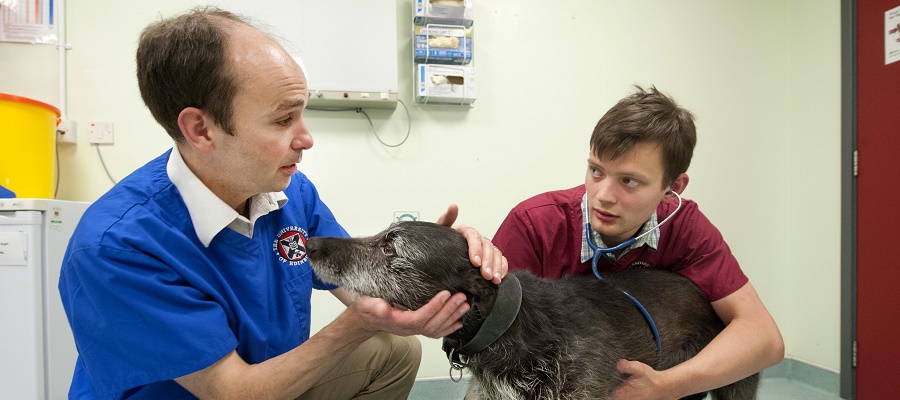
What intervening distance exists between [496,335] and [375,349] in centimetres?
65

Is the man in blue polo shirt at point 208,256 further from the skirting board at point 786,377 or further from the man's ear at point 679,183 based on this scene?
the skirting board at point 786,377

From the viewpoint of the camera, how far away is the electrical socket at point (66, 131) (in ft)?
10.0

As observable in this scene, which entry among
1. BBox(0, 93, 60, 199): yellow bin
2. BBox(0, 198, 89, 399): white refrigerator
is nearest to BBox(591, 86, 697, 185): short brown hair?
BBox(0, 198, 89, 399): white refrigerator

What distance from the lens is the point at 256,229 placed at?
162 centimetres

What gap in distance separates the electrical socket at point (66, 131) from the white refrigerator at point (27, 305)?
0.95 m

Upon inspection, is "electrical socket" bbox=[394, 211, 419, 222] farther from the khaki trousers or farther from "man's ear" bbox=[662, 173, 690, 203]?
"man's ear" bbox=[662, 173, 690, 203]

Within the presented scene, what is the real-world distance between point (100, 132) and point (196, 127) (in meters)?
2.28

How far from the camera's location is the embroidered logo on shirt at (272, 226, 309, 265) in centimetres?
168

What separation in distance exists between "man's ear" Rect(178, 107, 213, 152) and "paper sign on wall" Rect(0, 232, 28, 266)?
142 cm

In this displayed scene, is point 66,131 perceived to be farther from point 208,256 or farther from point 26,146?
point 208,256

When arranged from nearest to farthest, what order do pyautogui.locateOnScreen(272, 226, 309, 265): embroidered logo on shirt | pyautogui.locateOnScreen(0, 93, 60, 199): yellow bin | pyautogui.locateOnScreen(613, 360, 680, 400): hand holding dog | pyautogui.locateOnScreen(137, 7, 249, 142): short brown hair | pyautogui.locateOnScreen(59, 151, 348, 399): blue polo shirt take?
pyautogui.locateOnScreen(59, 151, 348, 399): blue polo shirt, pyautogui.locateOnScreen(137, 7, 249, 142): short brown hair, pyautogui.locateOnScreen(613, 360, 680, 400): hand holding dog, pyautogui.locateOnScreen(272, 226, 309, 265): embroidered logo on shirt, pyautogui.locateOnScreen(0, 93, 60, 199): yellow bin

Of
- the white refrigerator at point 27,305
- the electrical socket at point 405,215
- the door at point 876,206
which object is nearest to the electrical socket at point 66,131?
the white refrigerator at point 27,305

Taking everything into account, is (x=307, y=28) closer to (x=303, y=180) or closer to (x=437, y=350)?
(x=303, y=180)

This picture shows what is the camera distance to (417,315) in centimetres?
126
